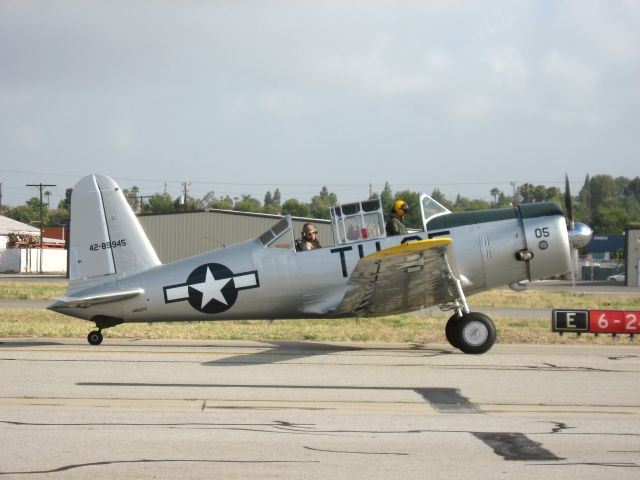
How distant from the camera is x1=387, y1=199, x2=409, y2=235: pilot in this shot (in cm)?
1230

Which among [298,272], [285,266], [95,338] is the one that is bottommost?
[95,338]

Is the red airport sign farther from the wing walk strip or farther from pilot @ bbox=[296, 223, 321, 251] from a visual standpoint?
the wing walk strip

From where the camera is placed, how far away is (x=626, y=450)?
235 inches

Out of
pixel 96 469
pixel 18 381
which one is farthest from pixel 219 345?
pixel 96 469

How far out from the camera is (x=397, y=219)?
488 inches

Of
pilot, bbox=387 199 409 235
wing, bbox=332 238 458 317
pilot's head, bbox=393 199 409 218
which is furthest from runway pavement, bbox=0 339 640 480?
pilot's head, bbox=393 199 409 218

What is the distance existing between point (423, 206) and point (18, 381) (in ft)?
22.0

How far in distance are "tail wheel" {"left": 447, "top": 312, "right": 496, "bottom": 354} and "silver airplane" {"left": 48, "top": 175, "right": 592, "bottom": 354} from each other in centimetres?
6

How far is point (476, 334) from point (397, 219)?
2.18 m

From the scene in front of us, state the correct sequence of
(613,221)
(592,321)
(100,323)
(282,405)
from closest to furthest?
(282,405) < (100,323) < (592,321) < (613,221)

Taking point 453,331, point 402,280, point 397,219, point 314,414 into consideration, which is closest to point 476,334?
point 453,331

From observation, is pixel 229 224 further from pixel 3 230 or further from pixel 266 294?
pixel 3 230

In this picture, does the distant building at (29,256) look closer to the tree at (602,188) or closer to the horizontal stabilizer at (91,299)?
the horizontal stabilizer at (91,299)

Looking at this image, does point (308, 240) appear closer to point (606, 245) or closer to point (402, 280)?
point (402, 280)
